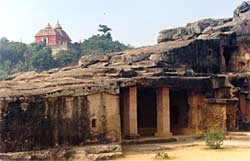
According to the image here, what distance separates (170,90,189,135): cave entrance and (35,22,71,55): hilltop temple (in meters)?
33.1

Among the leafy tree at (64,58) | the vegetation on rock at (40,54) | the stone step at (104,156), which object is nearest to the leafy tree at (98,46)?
the vegetation on rock at (40,54)

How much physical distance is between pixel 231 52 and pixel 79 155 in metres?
14.1

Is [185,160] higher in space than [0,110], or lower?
lower

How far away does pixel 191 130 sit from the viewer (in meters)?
18.5

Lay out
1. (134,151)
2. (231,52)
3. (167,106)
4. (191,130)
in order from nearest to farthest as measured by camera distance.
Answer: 1. (134,151)
2. (167,106)
3. (191,130)
4. (231,52)

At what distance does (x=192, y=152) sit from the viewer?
1430 centimetres

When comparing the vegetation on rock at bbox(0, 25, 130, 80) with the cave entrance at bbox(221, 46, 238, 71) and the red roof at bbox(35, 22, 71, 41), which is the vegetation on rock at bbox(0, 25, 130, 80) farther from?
the cave entrance at bbox(221, 46, 238, 71)

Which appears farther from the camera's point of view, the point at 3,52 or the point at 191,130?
the point at 3,52

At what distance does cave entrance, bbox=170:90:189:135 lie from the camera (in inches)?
755

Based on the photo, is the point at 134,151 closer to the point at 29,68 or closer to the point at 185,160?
the point at 185,160

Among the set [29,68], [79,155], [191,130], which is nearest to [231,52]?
[191,130]

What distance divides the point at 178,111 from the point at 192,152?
17.9 ft

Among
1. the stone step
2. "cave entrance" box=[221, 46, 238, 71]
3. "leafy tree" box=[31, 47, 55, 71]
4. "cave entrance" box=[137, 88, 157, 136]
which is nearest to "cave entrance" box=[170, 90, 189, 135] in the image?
"cave entrance" box=[137, 88, 157, 136]

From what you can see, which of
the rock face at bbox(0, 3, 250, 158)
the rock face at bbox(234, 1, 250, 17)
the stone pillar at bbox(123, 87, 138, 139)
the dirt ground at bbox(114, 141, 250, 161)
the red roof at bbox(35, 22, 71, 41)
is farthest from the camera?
the red roof at bbox(35, 22, 71, 41)
